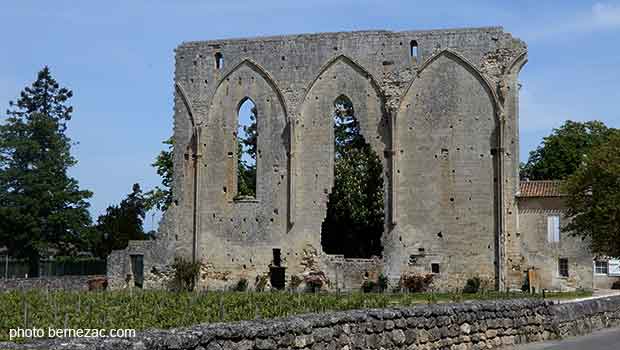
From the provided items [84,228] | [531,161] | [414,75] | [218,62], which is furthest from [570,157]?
[84,228]

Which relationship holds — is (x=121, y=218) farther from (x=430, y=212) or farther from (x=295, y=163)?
(x=430, y=212)

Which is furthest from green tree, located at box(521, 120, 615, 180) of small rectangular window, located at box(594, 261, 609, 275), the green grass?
the green grass

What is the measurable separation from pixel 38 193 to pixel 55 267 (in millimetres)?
5061

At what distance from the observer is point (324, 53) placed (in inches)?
1407

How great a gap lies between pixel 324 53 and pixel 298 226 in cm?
691

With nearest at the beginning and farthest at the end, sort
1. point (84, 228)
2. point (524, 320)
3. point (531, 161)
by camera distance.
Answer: point (524, 320), point (84, 228), point (531, 161)

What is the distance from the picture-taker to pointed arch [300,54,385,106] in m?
34.9

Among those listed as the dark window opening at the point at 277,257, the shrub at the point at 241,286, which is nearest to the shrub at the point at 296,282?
the dark window opening at the point at 277,257

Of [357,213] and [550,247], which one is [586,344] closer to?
[550,247]

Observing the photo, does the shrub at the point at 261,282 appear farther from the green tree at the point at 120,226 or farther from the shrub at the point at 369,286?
the green tree at the point at 120,226

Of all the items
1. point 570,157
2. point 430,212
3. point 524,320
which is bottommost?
point 524,320

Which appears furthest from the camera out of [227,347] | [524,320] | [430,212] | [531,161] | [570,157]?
[531,161]

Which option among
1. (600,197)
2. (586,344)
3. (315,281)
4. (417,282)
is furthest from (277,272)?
(586,344)

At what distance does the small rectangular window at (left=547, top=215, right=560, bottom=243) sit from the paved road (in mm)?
18032
